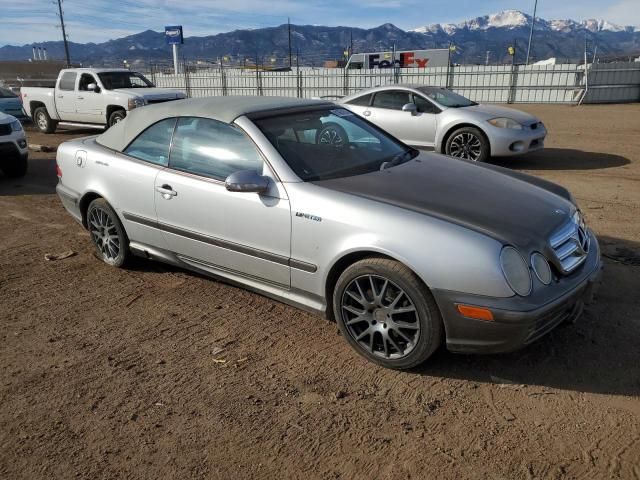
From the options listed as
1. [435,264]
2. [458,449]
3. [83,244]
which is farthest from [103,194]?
[458,449]

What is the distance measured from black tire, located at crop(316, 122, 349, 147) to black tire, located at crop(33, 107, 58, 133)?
13.3 meters

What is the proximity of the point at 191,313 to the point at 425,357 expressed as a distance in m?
1.85

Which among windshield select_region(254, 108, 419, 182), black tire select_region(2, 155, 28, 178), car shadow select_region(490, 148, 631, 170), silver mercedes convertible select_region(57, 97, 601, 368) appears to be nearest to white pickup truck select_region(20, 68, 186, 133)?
black tire select_region(2, 155, 28, 178)

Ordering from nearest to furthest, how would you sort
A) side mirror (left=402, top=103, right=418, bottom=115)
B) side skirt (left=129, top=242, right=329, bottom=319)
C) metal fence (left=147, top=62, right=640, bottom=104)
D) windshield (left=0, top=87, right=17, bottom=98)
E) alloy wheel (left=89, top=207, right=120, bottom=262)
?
side skirt (left=129, top=242, right=329, bottom=319) < alloy wheel (left=89, top=207, right=120, bottom=262) < side mirror (left=402, top=103, right=418, bottom=115) < windshield (left=0, top=87, right=17, bottom=98) < metal fence (left=147, top=62, right=640, bottom=104)

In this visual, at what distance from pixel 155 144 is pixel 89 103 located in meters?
10.5

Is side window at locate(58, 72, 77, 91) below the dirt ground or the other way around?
the other way around

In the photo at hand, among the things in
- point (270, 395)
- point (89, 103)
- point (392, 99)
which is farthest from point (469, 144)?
point (89, 103)

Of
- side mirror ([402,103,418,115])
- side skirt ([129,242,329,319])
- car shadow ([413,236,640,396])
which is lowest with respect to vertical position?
car shadow ([413,236,640,396])

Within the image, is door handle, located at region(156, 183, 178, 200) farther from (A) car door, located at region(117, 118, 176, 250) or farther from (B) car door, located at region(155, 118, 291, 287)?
(A) car door, located at region(117, 118, 176, 250)

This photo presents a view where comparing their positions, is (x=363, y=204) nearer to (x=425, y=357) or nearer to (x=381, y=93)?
(x=425, y=357)

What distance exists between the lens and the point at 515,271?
279cm

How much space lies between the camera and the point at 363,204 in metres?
3.17

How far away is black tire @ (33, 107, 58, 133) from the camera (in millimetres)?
14953

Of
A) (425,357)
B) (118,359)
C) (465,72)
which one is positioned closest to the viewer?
(425,357)
